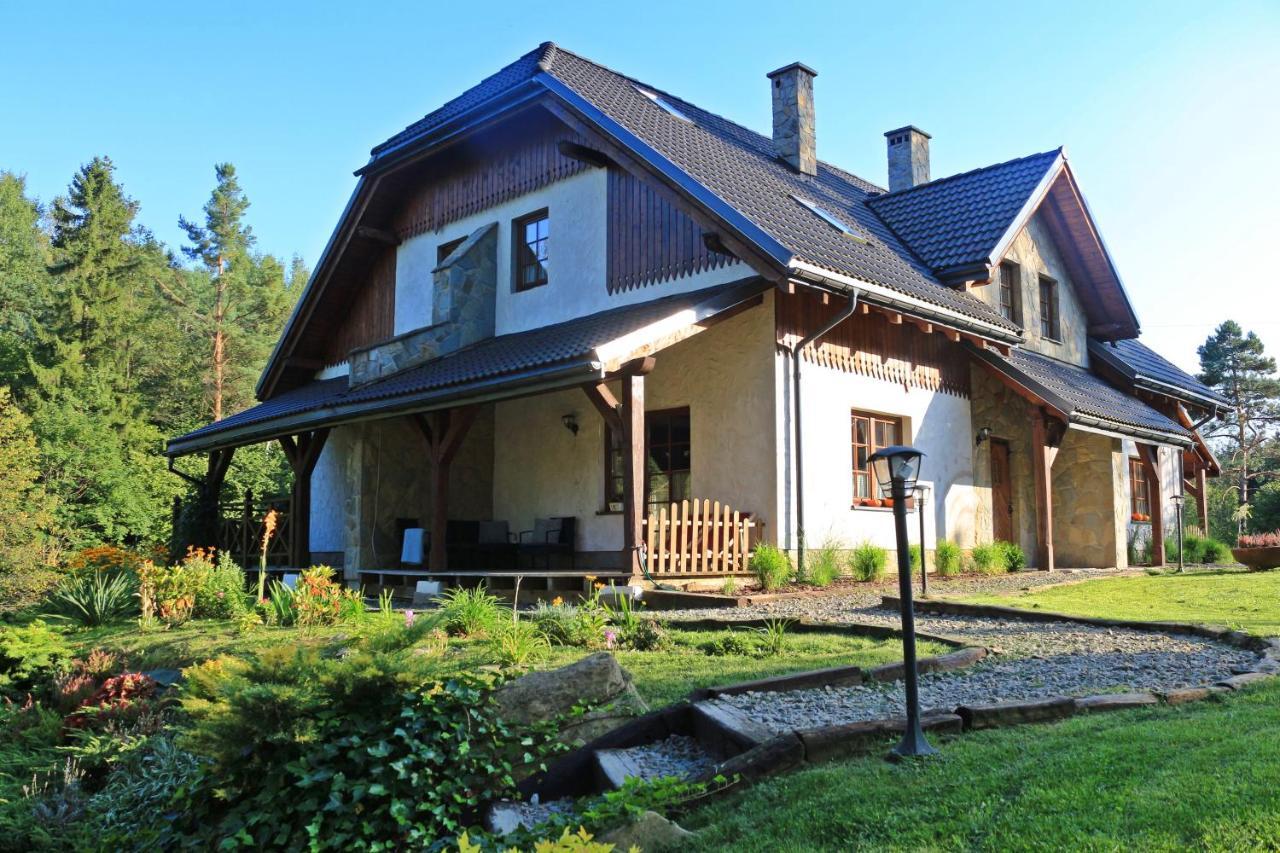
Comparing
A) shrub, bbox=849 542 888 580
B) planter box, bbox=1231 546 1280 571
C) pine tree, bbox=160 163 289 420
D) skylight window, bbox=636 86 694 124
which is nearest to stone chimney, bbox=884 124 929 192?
skylight window, bbox=636 86 694 124

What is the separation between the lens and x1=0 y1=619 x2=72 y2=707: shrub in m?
8.01

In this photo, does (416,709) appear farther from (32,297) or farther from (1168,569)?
(32,297)

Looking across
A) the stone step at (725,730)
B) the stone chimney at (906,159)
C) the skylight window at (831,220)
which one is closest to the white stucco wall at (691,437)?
the skylight window at (831,220)

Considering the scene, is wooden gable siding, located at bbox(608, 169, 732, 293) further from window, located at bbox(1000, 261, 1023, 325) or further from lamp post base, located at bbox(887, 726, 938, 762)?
lamp post base, located at bbox(887, 726, 938, 762)

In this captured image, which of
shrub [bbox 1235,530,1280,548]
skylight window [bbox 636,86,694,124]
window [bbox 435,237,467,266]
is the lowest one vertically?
shrub [bbox 1235,530,1280,548]

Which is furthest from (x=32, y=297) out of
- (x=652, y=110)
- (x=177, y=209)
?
(x=652, y=110)

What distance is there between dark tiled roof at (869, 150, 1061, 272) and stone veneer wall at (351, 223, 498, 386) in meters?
6.50

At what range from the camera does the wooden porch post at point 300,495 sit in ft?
48.7

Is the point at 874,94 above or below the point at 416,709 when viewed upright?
above

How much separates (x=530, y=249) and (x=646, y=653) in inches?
348

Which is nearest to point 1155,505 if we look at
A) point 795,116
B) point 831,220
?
point 831,220

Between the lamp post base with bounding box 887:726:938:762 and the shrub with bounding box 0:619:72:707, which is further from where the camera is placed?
the shrub with bounding box 0:619:72:707

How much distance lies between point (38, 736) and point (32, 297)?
104ft

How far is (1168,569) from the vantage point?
15.2 m
